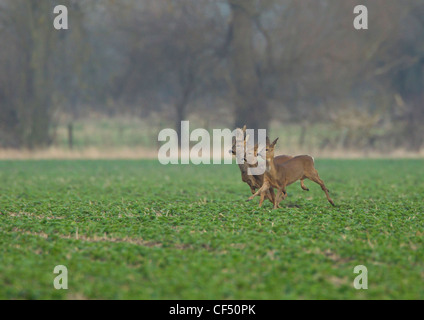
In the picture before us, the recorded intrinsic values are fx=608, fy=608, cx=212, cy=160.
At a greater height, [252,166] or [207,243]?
[252,166]

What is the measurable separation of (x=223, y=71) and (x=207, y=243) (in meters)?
25.4

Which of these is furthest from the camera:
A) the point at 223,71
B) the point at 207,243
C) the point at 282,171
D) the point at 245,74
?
the point at 223,71

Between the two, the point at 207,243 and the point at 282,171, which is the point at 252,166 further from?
the point at 207,243

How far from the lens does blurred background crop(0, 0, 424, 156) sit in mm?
27984

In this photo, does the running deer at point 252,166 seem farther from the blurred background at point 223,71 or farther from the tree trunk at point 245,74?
the tree trunk at point 245,74

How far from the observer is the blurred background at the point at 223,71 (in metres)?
28.0

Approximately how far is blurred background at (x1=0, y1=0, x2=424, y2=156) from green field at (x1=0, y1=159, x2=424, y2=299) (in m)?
14.9

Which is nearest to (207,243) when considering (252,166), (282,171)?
(252,166)

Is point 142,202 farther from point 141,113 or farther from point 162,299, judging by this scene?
point 141,113

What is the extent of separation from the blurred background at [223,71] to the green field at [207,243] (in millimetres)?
14867

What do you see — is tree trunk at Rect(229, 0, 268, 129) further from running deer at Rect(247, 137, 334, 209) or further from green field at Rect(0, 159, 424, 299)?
running deer at Rect(247, 137, 334, 209)

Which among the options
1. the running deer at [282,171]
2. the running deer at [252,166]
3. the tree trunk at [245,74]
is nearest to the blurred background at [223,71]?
the tree trunk at [245,74]

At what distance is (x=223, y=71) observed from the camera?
32.4 meters
